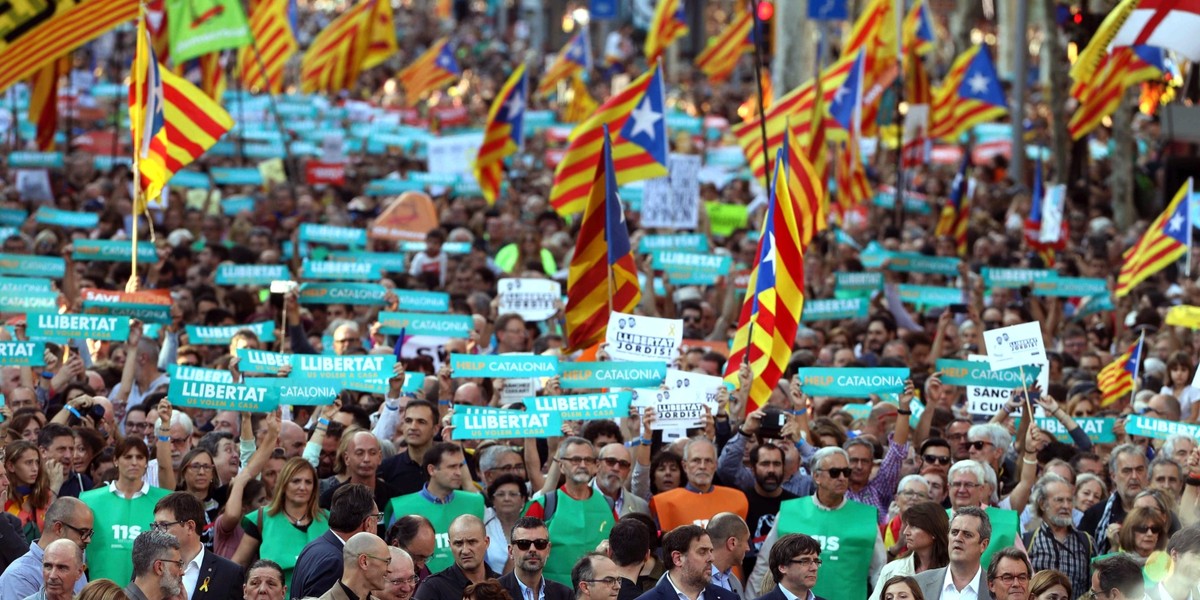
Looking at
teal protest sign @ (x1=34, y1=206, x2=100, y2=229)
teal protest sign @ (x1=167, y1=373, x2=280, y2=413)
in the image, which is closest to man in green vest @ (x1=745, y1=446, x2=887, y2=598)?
teal protest sign @ (x1=167, y1=373, x2=280, y2=413)

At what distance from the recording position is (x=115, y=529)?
32.5 feet

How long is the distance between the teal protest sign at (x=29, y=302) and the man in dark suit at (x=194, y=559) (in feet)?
15.7

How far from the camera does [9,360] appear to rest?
12.0 meters

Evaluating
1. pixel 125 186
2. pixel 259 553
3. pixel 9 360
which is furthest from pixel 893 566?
pixel 125 186

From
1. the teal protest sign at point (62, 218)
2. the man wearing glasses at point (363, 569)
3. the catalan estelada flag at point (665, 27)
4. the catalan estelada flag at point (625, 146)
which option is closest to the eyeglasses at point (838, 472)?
the man wearing glasses at point (363, 569)

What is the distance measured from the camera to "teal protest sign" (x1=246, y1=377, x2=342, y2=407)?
38.4 feet

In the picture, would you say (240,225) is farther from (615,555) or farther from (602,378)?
(615,555)

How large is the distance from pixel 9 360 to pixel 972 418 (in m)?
5.89

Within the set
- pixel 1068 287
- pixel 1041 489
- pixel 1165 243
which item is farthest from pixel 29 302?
pixel 1165 243

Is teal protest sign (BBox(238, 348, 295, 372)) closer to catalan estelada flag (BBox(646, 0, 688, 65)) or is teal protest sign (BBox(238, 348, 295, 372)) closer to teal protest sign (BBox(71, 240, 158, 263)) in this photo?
teal protest sign (BBox(71, 240, 158, 263))

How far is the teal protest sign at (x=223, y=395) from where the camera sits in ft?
36.6

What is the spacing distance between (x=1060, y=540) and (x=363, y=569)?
11.8 feet

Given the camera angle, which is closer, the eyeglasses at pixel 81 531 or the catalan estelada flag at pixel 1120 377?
the eyeglasses at pixel 81 531

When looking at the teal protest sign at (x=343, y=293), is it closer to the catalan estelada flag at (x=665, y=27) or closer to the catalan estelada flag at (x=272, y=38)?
the catalan estelada flag at (x=272, y=38)
